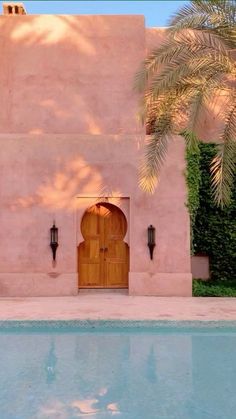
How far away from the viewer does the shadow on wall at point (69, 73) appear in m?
12.9

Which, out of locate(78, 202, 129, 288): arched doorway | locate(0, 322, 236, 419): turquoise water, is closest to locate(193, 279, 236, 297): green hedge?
locate(78, 202, 129, 288): arched doorway

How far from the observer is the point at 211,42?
1046cm

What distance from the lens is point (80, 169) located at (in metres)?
12.4

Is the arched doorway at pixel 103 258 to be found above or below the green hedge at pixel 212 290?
above

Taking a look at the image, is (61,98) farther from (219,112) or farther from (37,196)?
(219,112)

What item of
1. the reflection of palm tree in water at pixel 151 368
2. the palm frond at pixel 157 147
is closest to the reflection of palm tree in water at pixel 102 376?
the reflection of palm tree in water at pixel 151 368

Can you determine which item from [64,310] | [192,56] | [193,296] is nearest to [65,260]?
[64,310]

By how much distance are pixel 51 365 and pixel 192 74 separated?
6.75 m

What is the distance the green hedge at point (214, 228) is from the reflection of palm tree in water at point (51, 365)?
748cm

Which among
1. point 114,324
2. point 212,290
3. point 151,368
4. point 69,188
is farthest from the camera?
point 212,290

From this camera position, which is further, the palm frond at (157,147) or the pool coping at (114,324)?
the palm frond at (157,147)

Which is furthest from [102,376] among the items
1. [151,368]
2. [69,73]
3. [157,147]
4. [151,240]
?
[69,73]

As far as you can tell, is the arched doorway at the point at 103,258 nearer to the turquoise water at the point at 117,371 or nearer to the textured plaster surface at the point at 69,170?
the textured plaster surface at the point at 69,170

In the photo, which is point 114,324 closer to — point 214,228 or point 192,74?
point 192,74
